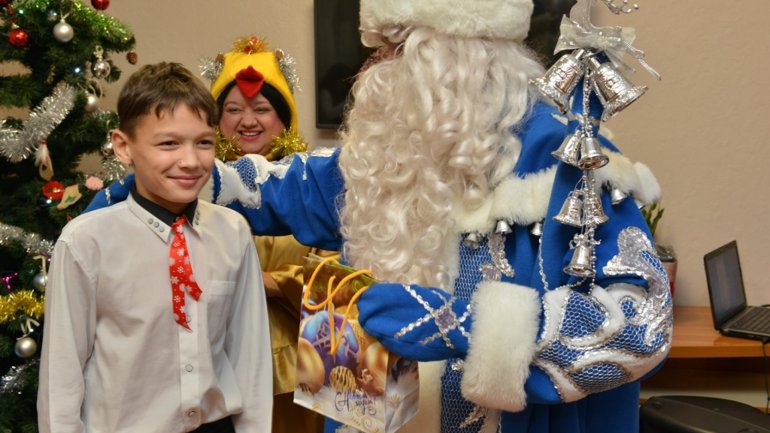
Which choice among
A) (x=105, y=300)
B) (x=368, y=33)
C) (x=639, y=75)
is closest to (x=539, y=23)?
(x=639, y=75)

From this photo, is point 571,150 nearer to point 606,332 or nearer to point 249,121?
point 606,332

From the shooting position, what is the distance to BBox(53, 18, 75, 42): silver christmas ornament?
2295mm

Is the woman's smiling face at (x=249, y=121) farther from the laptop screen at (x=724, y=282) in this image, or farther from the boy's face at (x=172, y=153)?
the laptop screen at (x=724, y=282)

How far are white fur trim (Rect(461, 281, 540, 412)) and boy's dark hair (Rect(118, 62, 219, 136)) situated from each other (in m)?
0.74

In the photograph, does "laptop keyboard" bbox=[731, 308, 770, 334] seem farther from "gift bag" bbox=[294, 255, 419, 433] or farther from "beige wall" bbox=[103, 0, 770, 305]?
"gift bag" bbox=[294, 255, 419, 433]

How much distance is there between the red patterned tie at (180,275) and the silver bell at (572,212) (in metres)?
0.78

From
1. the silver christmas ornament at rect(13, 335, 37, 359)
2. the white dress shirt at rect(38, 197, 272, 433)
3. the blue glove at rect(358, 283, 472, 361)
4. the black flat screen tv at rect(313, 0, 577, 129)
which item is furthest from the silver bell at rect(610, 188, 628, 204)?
the black flat screen tv at rect(313, 0, 577, 129)

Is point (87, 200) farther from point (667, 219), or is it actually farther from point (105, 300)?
point (667, 219)

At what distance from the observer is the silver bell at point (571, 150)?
146cm

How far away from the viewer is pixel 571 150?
57.5 inches

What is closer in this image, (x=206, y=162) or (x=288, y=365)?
(x=206, y=162)

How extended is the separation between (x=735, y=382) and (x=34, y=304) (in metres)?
2.70

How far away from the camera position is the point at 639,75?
322cm

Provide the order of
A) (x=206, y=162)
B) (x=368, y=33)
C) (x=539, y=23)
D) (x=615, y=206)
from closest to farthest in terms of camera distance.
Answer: (x=615, y=206) < (x=206, y=162) < (x=368, y=33) < (x=539, y=23)
